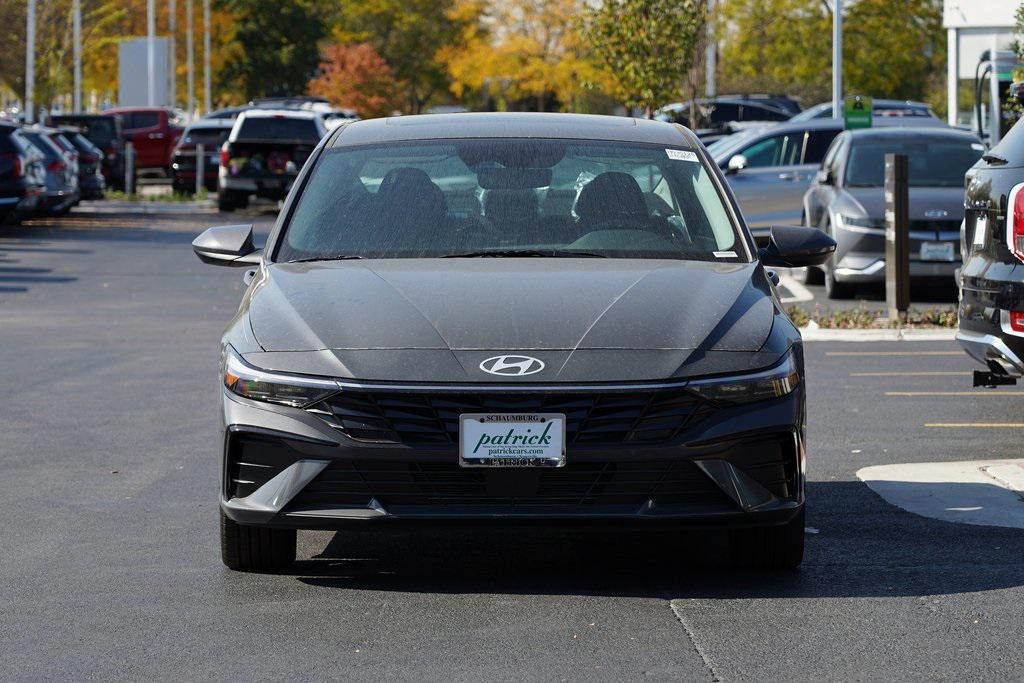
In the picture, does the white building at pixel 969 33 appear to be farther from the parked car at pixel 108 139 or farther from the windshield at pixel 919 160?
the windshield at pixel 919 160

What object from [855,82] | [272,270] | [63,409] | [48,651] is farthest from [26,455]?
[855,82]

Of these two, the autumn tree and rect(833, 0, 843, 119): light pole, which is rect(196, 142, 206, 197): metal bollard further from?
the autumn tree

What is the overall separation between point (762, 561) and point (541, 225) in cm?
150

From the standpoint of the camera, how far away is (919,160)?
59.7 ft

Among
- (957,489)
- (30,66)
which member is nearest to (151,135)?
(30,66)

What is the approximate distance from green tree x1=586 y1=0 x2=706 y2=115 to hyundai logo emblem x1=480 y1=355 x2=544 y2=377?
31.1m

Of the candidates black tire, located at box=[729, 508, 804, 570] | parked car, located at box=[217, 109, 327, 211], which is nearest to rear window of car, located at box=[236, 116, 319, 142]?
parked car, located at box=[217, 109, 327, 211]

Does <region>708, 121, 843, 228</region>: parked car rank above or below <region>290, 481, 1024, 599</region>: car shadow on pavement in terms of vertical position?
above

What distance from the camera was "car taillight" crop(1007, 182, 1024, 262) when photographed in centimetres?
818

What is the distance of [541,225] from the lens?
7008 mm

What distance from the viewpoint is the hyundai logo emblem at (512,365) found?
19.1 feet

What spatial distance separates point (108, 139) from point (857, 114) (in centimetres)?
2133

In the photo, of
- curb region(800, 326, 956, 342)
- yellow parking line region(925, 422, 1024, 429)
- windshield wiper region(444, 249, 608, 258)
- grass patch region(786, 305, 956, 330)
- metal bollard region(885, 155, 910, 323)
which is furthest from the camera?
metal bollard region(885, 155, 910, 323)

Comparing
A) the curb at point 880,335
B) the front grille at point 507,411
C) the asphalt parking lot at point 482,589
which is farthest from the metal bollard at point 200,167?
the front grille at point 507,411
